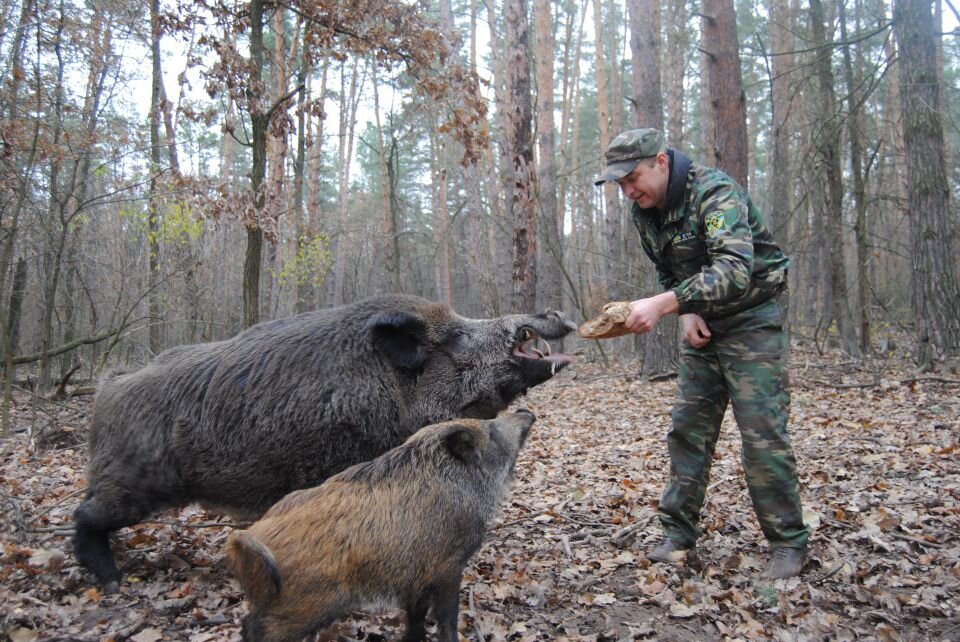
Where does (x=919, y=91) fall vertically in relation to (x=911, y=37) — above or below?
below

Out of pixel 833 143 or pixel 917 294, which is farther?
pixel 833 143

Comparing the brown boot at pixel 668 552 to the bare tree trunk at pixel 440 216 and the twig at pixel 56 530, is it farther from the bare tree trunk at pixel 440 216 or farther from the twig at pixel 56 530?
the bare tree trunk at pixel 440 216

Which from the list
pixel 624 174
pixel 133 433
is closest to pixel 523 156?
pixel 624 174

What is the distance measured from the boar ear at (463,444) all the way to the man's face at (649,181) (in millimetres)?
1846

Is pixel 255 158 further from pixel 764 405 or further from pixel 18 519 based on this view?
pixel 764 405

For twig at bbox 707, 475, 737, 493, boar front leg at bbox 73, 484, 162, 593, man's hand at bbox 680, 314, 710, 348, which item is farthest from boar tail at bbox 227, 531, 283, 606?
twig at bbox 707, 475, 737, 493

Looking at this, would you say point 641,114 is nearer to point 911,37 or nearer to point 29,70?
point 911,37

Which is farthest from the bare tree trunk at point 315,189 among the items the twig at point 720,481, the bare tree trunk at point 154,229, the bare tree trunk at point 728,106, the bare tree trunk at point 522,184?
the twig at point 720,481

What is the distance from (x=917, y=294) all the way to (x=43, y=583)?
11733 millimetres

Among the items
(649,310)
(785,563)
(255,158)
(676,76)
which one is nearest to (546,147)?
(676,76)

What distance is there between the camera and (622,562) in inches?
185

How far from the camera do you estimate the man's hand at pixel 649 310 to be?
3.89 metres

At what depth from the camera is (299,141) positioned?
23.7 meters

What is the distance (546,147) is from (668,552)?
16.8m
